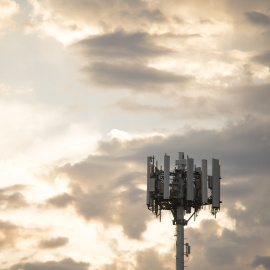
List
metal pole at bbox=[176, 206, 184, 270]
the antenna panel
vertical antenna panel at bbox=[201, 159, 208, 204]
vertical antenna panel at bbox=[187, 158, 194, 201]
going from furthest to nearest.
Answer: the antenna panel, vertical antenna panel at bbox=[201, 159, 208, 204], vertical antenna panel at bbox=[187, 158, 194, 201], metal pole at bbox=[176, 206, 184, 270]

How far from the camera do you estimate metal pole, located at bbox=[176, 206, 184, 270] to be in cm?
10650

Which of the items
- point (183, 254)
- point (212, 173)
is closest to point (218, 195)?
point (212, 173)

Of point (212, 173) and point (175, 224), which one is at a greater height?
point (212, 173)

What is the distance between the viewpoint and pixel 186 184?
108312 millimetres

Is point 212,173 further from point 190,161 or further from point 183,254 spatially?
point 183,254

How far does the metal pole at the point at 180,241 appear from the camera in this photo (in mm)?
106500

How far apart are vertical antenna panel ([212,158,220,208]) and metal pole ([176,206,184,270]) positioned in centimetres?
506

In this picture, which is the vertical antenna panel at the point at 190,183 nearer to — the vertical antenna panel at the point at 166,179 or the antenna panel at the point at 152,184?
the vertical antenna panel at the point at 166,179

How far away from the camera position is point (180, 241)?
107375mm

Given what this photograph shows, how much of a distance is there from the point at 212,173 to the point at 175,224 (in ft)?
30.8

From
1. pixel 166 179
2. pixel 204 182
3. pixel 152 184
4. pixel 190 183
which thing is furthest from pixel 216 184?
pixel 152 184

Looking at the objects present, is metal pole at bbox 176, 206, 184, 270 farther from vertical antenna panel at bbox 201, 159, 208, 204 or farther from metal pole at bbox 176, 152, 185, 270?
vertical antenna panel at bbox 201, 159, 208, 204

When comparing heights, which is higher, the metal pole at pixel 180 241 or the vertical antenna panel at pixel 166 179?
the vertical antenna panel at pixel 166 179

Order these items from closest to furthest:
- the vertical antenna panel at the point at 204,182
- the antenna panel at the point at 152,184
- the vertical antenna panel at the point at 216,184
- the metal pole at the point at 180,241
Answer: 1. the metal pole at the point at 180,241
2. the vertical antenna panel at the point at 204,182
3. the antenna panel at the point at 152,184
4. the vertical antenna panel at the point at 216,184
